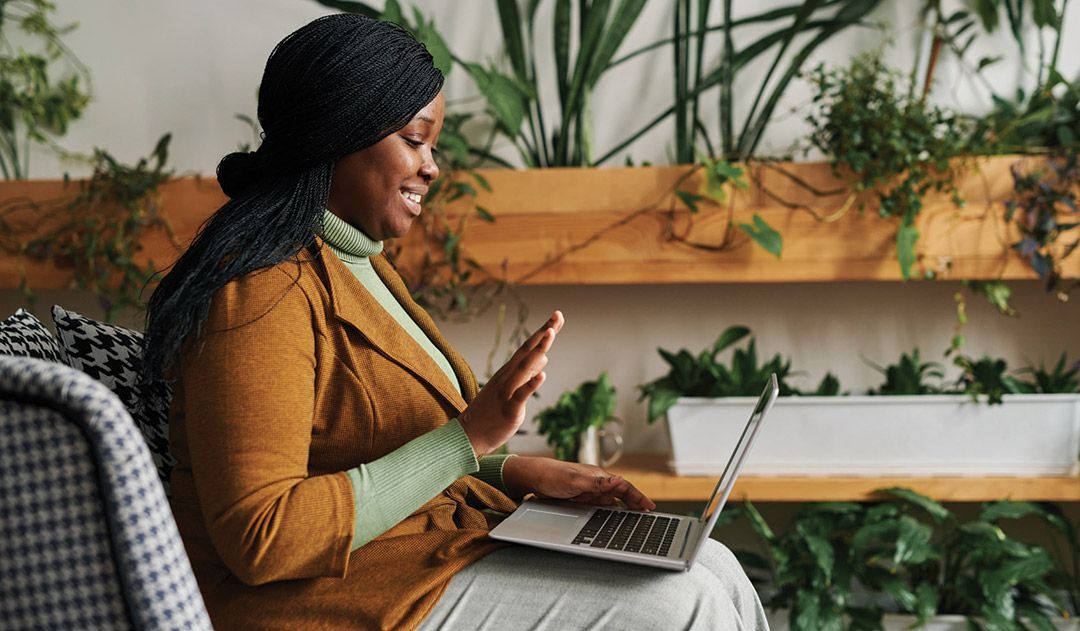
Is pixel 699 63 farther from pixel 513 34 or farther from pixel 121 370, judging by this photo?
pixel 121 370

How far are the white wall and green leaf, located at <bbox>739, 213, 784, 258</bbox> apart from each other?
38 cm

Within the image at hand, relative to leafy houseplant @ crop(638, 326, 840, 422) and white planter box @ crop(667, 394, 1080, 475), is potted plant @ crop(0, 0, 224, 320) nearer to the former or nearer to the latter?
leafy houseplant @ crop(638, 326, 840, 422)

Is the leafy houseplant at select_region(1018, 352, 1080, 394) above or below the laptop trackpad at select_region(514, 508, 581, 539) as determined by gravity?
below

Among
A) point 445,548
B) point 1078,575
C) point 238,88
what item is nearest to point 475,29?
point 238,88

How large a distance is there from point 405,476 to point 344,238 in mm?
339

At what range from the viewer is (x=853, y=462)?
213 centimetres

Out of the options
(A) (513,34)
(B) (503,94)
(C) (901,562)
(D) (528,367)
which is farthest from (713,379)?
(D) (528,367)

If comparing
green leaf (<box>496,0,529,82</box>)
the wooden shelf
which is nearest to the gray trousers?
the wooden shelf

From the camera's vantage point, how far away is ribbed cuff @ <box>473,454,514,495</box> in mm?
1341

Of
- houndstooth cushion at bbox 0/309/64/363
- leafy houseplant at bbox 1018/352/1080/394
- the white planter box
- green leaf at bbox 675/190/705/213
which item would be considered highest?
green leaf at bbox 675/190/705/213

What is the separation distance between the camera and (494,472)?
134 cm

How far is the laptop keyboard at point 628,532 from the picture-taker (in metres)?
1.01

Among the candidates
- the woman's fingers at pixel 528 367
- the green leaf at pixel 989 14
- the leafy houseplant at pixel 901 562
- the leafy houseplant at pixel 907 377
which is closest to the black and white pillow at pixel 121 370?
the woman's fingers at pixel 528 367

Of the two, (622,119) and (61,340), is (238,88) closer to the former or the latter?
(622,119)
